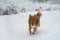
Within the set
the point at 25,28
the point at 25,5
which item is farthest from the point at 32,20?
the point at 25,5

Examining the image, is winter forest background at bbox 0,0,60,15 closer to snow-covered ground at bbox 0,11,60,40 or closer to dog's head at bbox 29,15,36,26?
snow-covered ground at bbox 0,11,60,40

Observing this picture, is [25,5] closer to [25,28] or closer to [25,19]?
[25,19]

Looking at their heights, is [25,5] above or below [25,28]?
above

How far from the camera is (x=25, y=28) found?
107cm

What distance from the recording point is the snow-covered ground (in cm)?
92

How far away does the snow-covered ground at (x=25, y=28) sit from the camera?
3.01 feet

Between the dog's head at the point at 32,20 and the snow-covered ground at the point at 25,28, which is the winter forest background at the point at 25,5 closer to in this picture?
the snow-covered ground at the point at 25,28

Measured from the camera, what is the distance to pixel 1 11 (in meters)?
1.44

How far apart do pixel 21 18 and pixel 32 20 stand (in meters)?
0.41

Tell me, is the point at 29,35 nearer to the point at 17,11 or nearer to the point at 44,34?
the point at 44,34

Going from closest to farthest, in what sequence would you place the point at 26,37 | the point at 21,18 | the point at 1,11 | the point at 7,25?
1. the point at 26,37
2. the point at 7,25
3. the point at 21,18
4. the point at 1,11

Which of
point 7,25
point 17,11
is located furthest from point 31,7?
point 7,25

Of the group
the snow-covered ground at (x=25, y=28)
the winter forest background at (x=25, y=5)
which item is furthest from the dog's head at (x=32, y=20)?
the winter forest background at (x=25, y=5)

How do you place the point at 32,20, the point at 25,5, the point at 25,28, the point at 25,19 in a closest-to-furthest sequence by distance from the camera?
1. the point at 32,20
2. the point at 25,28
3. the point at 25,19
4. the point at 25,5
